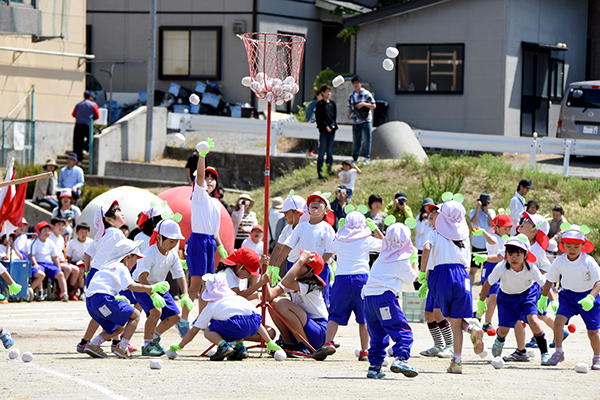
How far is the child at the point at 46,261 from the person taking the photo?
14.1 m

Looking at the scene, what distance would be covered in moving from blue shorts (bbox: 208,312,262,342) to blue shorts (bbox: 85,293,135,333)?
0.90m

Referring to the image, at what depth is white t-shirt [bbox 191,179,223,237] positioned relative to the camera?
10047 mm

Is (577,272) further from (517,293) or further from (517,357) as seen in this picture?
(517,357)

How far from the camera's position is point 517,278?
929cm

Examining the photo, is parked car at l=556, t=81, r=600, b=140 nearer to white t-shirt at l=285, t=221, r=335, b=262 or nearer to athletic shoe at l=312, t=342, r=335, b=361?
white t-shirt at l=285, t=221, r=335, b=262

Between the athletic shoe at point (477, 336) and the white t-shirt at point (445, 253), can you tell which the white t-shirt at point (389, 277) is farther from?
the athletic shoe at point (477, 336)

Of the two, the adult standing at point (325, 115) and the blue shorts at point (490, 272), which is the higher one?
the adult standing at point (325, 115)

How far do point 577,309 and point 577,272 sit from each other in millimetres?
404

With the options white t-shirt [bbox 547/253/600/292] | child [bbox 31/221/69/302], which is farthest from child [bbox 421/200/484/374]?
child [bbox 31/221/69/302]

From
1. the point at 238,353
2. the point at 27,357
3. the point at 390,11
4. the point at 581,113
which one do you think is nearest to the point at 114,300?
the point at 27,357

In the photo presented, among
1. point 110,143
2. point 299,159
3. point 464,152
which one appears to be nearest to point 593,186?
point 464,152

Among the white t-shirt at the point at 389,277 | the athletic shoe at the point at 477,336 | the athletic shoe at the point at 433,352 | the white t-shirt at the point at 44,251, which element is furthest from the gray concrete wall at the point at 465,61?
the white t-shirt at the point at 389,277

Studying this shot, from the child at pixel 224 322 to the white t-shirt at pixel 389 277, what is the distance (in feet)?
4.39

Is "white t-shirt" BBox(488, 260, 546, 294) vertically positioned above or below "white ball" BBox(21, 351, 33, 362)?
above
